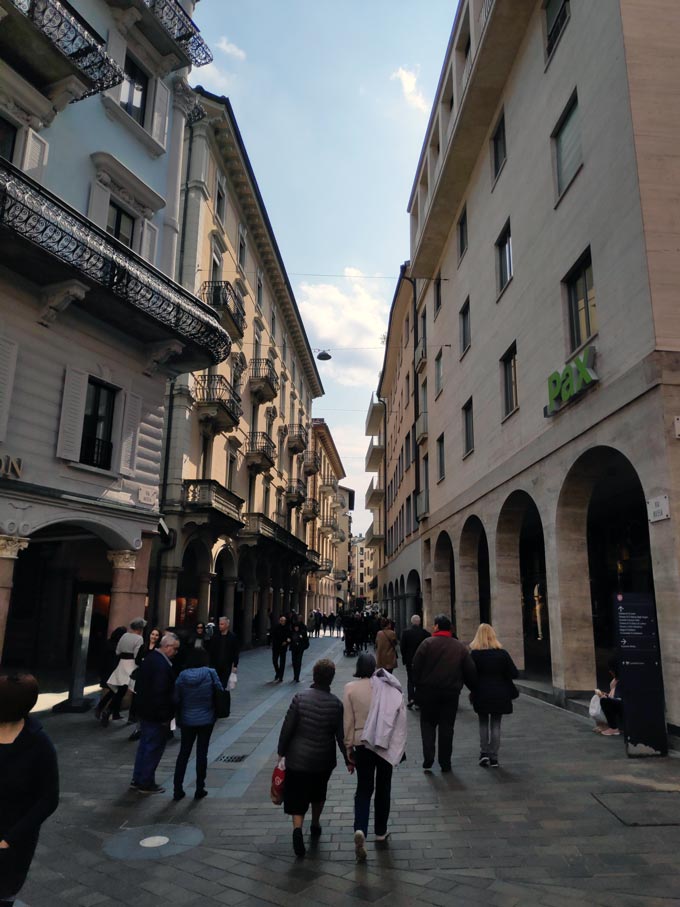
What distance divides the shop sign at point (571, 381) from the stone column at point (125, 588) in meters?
9.60

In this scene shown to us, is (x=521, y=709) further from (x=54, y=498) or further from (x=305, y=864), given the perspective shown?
(x=54, y=498)

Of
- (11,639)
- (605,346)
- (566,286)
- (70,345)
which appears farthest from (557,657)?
(11,639)

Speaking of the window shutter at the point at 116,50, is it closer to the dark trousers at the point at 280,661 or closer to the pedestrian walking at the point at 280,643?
the pedestrian walking at the point at 280,643

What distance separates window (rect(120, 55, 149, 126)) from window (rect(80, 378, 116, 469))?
7.05 metres

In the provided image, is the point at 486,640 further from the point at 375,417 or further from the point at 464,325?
the point at 375,417

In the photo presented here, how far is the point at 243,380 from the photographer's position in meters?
30.4

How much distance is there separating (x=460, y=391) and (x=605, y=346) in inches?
403

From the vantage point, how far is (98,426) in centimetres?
1439

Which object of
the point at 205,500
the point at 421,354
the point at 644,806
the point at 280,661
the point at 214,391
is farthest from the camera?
the point at 421,354

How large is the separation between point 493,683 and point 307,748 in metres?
3.36

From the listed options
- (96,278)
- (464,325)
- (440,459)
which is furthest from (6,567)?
(440,459)

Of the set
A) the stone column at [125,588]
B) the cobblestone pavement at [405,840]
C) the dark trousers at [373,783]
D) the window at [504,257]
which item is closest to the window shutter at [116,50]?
the window at [504,257]

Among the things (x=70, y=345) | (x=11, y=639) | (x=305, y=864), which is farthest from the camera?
(x=11, y=639)

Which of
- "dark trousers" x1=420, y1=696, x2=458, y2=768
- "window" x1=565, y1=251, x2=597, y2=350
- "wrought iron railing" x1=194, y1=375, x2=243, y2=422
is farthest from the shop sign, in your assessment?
"wrought iron railing" x1=194, y1=375, x2=243, y2=422
